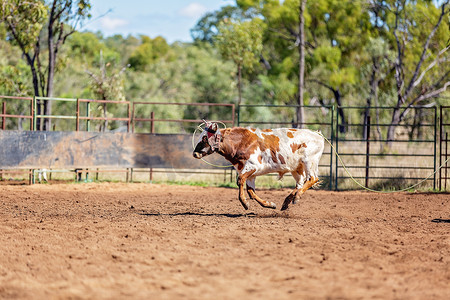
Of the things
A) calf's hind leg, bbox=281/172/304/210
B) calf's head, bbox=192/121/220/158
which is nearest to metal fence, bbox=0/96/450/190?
calf's hind leg, bbox=281/172/304/210

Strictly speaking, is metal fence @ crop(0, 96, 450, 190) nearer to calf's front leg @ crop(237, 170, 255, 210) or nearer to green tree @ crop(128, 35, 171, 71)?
calf's front leg @ crop(237, 170, 255, 210)

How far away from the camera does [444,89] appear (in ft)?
108

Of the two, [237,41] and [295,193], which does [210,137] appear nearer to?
[295,193]

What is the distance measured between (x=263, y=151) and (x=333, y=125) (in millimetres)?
6697

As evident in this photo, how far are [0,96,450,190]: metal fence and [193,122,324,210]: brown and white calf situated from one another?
4770 mm

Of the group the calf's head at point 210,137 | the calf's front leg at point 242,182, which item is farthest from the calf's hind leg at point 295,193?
the calf's head at point 210,137

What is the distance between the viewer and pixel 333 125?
52.0ft

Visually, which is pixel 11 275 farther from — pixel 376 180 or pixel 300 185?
pixel 376 180

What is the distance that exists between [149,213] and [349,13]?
3003cm

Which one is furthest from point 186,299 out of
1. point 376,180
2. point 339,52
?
point 339,52

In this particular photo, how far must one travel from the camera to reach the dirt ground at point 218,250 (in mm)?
4988

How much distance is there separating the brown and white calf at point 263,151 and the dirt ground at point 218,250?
61cm

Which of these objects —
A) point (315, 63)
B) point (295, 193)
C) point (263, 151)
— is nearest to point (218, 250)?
point (263, 151)

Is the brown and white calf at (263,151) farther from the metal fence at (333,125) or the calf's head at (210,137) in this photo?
the metal fence at (333,125)
